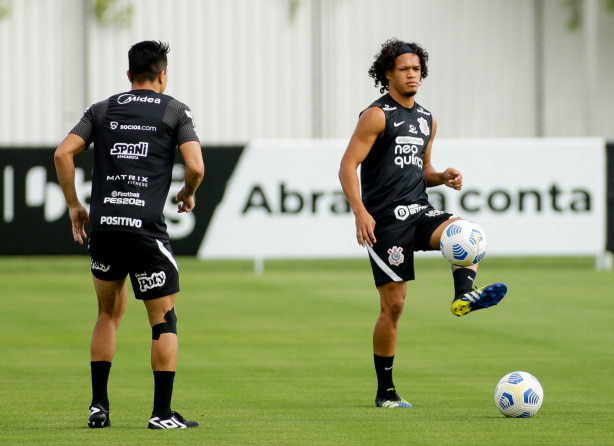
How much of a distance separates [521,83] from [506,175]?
5763 millimetres

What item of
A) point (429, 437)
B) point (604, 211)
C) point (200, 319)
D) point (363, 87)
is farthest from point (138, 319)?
point (363, 87)

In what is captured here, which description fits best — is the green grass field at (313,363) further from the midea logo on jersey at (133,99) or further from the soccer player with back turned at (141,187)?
the midea logo on jersey at (133,99)

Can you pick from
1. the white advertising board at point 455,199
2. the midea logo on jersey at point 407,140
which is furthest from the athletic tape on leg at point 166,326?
the white advertising board at point 455,199

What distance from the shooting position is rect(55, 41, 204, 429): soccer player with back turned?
556cm

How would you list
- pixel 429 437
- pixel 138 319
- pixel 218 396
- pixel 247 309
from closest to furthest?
pixel 429 437, pixel 218 396, pixel 138 319, pixel 247 309

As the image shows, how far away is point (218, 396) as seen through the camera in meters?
6.94

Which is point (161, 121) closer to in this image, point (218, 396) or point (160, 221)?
point (160, 221)

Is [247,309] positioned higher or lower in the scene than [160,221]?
lower

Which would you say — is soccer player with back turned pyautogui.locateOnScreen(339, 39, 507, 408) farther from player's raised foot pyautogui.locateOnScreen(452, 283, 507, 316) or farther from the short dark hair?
the short dark hair

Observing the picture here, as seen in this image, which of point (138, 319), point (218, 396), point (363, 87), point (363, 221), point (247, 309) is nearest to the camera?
→ point (363, 221)

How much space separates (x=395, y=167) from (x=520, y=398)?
1.61m

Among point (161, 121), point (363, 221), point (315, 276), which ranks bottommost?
point (315, 276)

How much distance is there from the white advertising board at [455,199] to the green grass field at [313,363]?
741mm

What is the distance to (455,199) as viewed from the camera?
1678 centimetres
